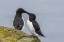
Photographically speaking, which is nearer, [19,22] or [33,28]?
[33,28]

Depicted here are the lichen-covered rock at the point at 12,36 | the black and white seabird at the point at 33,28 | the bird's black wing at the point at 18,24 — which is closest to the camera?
the lichen-covered rock at the point at 12,36

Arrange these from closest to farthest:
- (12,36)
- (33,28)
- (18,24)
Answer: (12,36)
(33,28)
(18,24)

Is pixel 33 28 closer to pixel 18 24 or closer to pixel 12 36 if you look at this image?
pixel 12 36

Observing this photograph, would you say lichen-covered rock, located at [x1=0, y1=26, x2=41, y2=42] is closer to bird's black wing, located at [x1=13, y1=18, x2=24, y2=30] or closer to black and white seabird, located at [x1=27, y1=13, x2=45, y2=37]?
black and white seabird, located at [x1=27, y1=13, x2=45, y2=37]

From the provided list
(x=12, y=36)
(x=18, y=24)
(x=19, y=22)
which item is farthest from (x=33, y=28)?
(x=19, y=22)

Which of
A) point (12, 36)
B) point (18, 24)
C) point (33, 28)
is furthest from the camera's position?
point (18, 24)

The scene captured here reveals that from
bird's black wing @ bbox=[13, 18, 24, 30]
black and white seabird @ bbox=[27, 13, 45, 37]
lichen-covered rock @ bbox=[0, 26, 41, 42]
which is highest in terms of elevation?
bird's black wing @ bbox=[13, 18, 24, 30]

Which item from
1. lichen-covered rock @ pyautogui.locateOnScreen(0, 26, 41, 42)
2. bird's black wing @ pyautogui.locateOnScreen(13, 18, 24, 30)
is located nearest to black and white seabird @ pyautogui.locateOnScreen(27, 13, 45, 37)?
lichen-covered rock @ pyautogui.locateOnScreen(0, 26, 41, 42)

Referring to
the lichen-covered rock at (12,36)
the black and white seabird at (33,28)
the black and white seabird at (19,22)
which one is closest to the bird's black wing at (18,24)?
the black and white seabird at (19,22)

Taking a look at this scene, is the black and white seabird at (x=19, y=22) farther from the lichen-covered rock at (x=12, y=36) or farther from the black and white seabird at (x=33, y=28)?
the lichen-covered rock at (x=12, y=36)

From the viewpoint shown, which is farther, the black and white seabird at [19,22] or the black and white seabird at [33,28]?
the black and white seabird at [19,22]

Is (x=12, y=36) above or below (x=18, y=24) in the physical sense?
below

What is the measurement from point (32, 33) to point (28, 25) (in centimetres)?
50

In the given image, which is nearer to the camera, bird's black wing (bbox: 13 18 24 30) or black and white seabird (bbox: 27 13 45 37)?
black and white seabird (bbox: 27 13 45 37)
